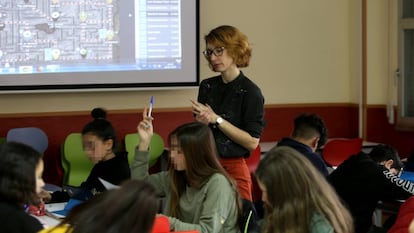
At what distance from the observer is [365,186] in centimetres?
385

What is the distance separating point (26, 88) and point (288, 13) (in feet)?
8.89

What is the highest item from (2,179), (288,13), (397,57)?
(288,13)

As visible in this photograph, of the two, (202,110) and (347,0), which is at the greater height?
(347,0)

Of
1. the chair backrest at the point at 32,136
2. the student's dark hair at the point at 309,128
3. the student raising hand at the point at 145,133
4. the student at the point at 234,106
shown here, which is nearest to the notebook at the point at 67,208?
the student raising hand at the point at 145,133

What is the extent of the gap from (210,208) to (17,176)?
3.26ft

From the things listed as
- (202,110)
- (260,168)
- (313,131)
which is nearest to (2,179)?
(260,168)

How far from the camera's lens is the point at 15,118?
6062mm

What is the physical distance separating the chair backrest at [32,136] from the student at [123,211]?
4.23m

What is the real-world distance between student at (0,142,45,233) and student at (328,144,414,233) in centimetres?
195

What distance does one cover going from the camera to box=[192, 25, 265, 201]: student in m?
3.81

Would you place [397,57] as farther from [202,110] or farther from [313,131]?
[202,110]

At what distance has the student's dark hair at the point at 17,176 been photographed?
242 centimetres

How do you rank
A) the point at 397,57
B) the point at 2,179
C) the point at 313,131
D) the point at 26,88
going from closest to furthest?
1. the point at 2,179
2. the point at 313,131
3. the point at 26,88
4. the point at 397,57

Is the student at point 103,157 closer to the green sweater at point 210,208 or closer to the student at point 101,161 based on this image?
the student at point 101,161
